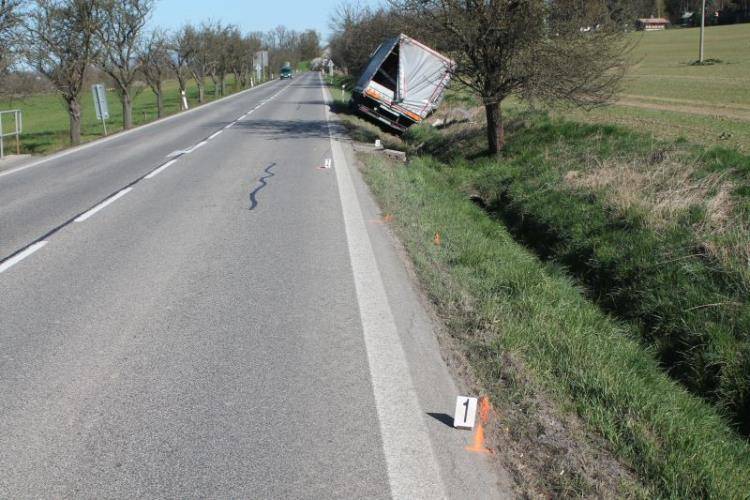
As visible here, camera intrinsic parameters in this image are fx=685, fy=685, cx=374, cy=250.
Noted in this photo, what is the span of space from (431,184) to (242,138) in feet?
27.7

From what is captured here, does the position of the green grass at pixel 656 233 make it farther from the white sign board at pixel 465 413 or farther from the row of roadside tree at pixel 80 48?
the row of roadside tree at pixel 80 48

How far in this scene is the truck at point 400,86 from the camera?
2350 cm

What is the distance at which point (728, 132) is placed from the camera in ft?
45.1

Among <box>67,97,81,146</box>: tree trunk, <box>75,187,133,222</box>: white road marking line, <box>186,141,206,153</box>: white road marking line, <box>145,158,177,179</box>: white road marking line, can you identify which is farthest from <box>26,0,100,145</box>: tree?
<box>75,187,133,222</box>: white road marking line

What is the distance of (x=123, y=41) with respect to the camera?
30578 mm

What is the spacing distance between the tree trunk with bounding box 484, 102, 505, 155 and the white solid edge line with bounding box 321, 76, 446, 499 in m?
10.2

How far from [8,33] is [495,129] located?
45.8 ft

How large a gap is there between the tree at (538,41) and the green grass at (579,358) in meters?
7.16

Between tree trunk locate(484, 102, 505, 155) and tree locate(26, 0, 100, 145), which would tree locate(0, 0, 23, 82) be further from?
tree trunk locate(484, 102, 505, 155)

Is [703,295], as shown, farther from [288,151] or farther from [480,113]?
[480,113]

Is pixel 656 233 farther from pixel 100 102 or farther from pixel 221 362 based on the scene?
pixel 100 102

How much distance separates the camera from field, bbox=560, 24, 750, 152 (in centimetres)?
1416

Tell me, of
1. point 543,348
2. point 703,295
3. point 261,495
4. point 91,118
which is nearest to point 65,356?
point 261,495

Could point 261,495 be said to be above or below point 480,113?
below
